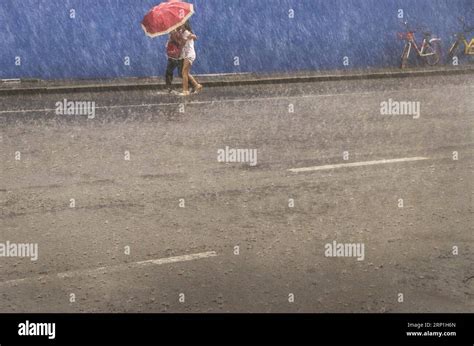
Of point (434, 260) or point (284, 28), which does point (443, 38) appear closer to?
point (284, 28)

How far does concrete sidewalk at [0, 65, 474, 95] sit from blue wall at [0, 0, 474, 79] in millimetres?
591

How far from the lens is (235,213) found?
7.82 meters

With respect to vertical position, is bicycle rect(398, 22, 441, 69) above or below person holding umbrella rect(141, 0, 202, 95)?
above

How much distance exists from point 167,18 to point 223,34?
4.48 meters

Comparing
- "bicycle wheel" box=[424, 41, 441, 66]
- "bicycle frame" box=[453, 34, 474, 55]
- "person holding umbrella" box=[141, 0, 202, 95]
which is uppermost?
"bicycle frame" box=[453, 34, 474, 55]

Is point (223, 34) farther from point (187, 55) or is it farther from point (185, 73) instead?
point (185, 73)

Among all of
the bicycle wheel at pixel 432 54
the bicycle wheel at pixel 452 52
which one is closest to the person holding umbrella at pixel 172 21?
the bicycle wheel at pixel 432 54

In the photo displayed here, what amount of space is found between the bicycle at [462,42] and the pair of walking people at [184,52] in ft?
32.7

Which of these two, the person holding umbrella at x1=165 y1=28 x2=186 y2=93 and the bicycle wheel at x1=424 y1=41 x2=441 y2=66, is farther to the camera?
the bicycle wheel at x1=424 y1=41 x2=441 y2=66

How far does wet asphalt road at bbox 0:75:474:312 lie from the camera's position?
5.93 meters

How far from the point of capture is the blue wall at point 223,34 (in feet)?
63.4

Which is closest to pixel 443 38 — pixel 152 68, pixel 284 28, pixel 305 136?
pixel 284 28

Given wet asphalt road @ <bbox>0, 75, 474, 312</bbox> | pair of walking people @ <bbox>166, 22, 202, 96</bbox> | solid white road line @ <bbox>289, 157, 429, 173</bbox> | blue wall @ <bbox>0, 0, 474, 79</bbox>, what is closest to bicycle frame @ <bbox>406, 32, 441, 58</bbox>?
blue wall @ <bbox>0, 0, 474, 79</bbox>

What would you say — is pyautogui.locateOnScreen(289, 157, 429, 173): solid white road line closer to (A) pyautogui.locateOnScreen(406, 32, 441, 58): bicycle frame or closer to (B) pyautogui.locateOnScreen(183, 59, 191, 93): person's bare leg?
(B) pyautogui.locateOnScreen(183, 59, 191, 93): person's bare leg
